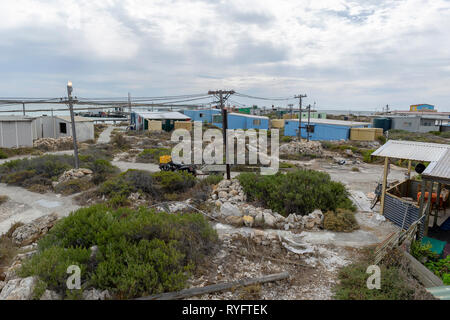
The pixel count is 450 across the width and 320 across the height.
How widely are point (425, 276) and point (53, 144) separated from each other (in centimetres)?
2887

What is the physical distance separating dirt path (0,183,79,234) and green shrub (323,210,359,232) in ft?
30.0

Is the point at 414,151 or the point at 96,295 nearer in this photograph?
the point at 96,295

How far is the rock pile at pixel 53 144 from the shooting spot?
1010 inches

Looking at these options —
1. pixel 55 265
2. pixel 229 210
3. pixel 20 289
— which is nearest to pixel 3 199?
pixel 55 265

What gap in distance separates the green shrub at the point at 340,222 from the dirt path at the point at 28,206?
30.0 ft

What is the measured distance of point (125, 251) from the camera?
18.0ft

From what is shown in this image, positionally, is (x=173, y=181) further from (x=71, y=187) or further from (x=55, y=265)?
(x=55, y=265)

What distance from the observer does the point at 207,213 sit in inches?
381

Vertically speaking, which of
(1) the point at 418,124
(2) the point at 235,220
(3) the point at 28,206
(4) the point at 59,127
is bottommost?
(3) the point at 28,206

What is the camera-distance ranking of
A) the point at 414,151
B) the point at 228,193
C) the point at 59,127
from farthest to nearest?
the point at 59,127 < the point at 228,193 < the point at 414,151

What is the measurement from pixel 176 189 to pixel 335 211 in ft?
22.6

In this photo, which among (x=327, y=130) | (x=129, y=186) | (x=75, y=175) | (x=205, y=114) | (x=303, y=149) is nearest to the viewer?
(x=129, y=186)
